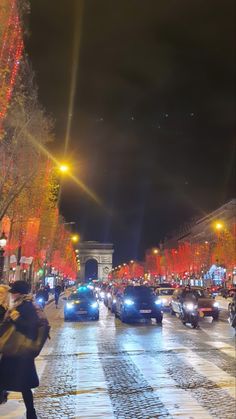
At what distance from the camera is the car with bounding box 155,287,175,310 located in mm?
34719

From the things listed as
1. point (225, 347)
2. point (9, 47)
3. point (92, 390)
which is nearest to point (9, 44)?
point (9, 47)

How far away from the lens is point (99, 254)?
570ft

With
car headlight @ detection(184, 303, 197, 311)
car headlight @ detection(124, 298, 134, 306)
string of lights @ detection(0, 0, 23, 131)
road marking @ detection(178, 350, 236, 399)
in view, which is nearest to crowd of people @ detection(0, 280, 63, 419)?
road marking @ detection(178, 350, 236, 399)

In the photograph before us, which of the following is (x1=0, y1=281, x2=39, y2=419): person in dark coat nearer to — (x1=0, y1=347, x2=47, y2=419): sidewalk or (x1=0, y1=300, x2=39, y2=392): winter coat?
(x1=0, y1=300, x2=39, y2=392): winter coat

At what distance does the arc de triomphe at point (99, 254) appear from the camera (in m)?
172

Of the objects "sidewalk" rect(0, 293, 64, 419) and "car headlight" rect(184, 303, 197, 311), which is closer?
"sidewalk" rect(0, 293, 64, 419)

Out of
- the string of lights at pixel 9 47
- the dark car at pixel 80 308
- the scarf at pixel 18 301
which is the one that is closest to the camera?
the scarf at pixel 18 301

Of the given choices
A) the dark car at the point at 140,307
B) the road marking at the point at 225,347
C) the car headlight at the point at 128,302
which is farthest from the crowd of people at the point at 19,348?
the car headlight at the point at 128,302

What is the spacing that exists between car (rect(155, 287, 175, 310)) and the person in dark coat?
2803cm

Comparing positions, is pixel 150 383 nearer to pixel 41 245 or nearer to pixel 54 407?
pixel 54 407

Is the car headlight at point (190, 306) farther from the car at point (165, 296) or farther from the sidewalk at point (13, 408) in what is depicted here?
the sidewalk at point (13, 408)

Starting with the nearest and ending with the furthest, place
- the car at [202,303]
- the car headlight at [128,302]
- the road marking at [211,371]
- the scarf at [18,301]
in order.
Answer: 1. the scarf at [18,301]
2. the road marking at [211,371]
3. the car headlight at [128,302]
4. the car at [202,303]

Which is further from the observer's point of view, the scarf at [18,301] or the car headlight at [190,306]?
the car headlight at [190,306]

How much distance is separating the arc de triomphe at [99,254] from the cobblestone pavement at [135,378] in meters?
153
